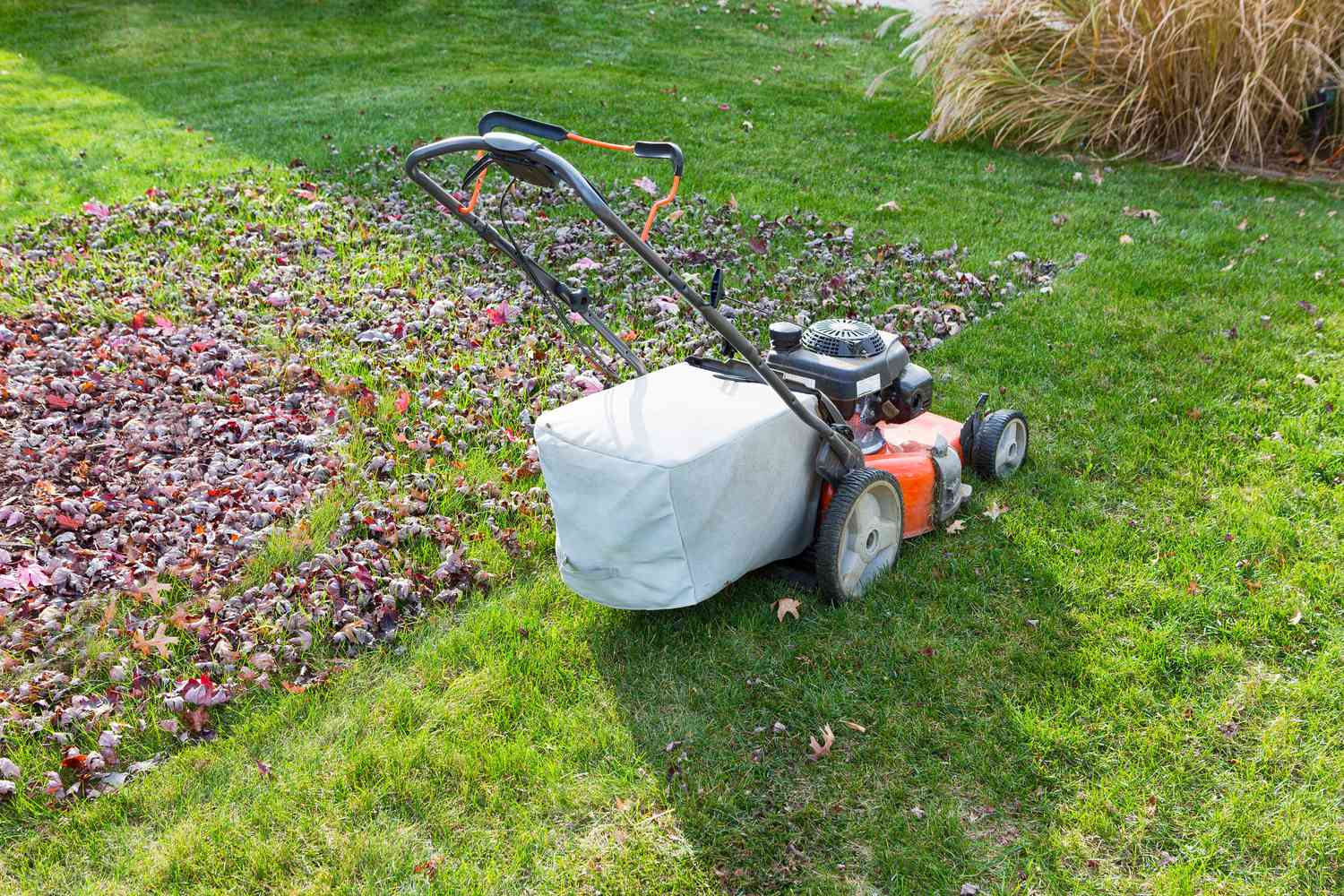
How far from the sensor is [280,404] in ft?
15.4

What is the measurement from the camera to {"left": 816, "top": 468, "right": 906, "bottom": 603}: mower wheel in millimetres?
3246

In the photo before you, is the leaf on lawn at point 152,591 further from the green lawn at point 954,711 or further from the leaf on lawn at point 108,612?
the green lawn at point 954,711

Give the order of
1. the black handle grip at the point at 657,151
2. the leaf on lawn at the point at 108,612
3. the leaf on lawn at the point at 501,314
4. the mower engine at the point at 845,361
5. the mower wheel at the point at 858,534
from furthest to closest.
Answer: the leaf on lawn at the point at 501,314, the mower engine at the point at 845,361, the leaf on lawn at the point at 108,612, the mower wheel at the point at 858,534, the black handle grip at the point at 657,151

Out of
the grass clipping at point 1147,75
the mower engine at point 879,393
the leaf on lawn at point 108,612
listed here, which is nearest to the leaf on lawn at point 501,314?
the mower engine at point 879,393

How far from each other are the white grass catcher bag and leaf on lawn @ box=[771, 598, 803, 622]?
0.67ft

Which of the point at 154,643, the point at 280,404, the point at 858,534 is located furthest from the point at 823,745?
the point at 280,404

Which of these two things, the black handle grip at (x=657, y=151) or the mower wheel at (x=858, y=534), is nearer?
the black handle grip at (x=657, y=151)

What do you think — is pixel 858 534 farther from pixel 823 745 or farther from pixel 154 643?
pixel 154 643

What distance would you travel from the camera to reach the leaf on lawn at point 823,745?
292 centimetres

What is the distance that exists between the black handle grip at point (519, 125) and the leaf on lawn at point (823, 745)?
1.81m

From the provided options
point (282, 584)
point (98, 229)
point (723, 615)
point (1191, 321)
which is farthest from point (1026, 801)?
point (98, 229)

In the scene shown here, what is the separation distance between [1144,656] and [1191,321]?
2823mm

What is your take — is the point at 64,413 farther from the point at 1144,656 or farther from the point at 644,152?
the point at 1144,656

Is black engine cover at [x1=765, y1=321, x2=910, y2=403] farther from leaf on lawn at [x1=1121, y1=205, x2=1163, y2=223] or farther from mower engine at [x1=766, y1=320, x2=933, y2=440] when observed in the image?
leaf on lawn at [x1=1121, y1=205, x2=1163, y2=223]
